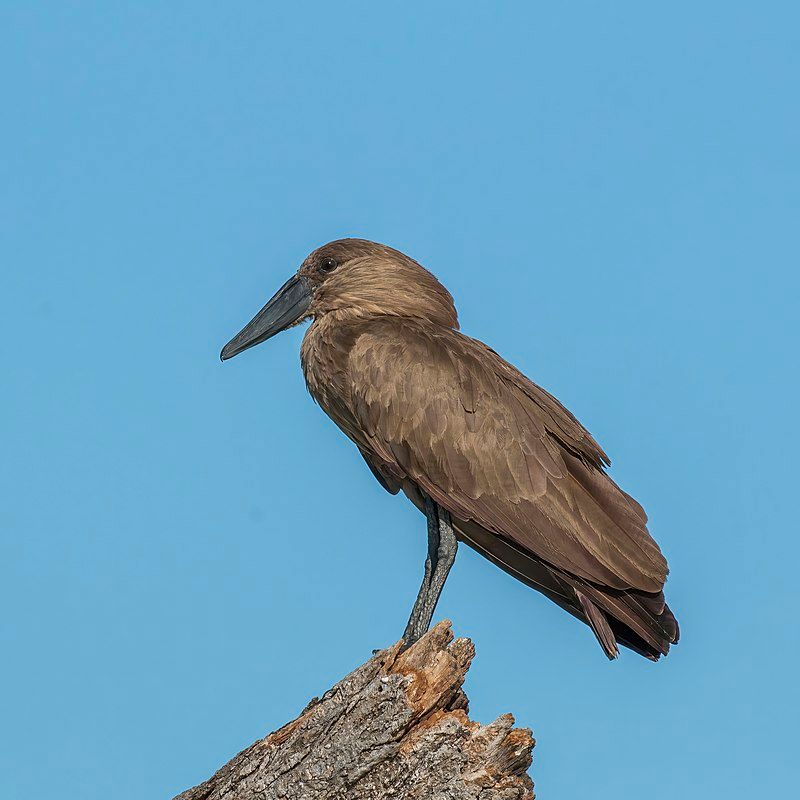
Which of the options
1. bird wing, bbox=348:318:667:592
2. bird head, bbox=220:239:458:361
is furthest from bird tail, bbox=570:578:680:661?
bird head, bbox=220:239:458:361

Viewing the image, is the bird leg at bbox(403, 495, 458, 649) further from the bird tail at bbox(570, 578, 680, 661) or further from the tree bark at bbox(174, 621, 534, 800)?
the tree bark at bbox(174, 621, 534, 800)

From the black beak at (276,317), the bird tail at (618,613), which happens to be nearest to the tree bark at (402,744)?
the bird tail at (618,613)

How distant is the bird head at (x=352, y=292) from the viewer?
24.5 feet

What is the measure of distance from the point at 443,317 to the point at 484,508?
59.5 inches

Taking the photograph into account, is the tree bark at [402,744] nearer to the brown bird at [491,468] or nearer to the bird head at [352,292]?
the brown bird at [491,468]

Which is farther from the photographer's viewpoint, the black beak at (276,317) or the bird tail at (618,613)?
the black beak at (276,317)

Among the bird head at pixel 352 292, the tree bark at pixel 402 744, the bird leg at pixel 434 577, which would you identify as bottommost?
the tree bark at pixel 402 744

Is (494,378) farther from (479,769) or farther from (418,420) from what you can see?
(479,769)

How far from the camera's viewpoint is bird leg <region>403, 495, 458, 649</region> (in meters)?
6.62

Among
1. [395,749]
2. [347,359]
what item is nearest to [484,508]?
[347,359]

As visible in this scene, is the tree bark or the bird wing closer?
the tree bark

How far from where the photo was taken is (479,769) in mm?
4840

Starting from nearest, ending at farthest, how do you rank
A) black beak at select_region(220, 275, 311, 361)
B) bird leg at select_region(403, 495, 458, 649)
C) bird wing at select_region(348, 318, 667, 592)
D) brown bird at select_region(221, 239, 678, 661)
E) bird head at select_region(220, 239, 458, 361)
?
brown bird at select_region(221, 239, 678, 661), bird wing at select_region(348, 318, 667, 592), bird leg at select_region(403, 495, 458, 649), bird head at select_region(220, 239, 458, 361), black beak at select_region(220, 275, 311, 361)

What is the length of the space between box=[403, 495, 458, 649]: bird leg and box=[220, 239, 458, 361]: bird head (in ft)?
4.55
